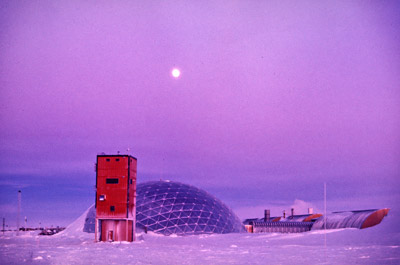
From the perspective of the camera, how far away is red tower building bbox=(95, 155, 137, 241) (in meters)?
47.3

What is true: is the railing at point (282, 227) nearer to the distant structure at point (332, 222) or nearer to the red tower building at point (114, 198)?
the distant structure at point (332, 222)

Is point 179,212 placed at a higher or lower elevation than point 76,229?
higher

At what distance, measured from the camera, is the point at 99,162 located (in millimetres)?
48688

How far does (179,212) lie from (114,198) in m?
16.3

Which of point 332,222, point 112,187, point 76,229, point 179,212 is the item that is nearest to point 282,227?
point 332,222

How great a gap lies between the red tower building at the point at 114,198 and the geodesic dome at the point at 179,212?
10662mm

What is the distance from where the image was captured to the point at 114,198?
47562 mm

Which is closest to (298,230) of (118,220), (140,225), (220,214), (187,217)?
(220,214)

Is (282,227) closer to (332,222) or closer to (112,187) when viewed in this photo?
(332,222)

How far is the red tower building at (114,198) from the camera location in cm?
4731

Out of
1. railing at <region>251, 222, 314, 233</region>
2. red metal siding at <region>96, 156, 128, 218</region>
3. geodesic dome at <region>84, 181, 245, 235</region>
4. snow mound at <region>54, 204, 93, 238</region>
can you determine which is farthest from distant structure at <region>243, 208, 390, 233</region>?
snow mound at <region>54, 204, 93, 238</region>

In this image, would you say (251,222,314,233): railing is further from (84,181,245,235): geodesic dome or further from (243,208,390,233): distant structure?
(84,181,245,235): geodesic dome

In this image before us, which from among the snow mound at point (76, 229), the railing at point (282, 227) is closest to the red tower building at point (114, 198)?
the snow mound at point (76, 229)

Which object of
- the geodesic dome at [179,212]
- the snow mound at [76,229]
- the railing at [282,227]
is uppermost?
the geodesic dome at [179,212]
